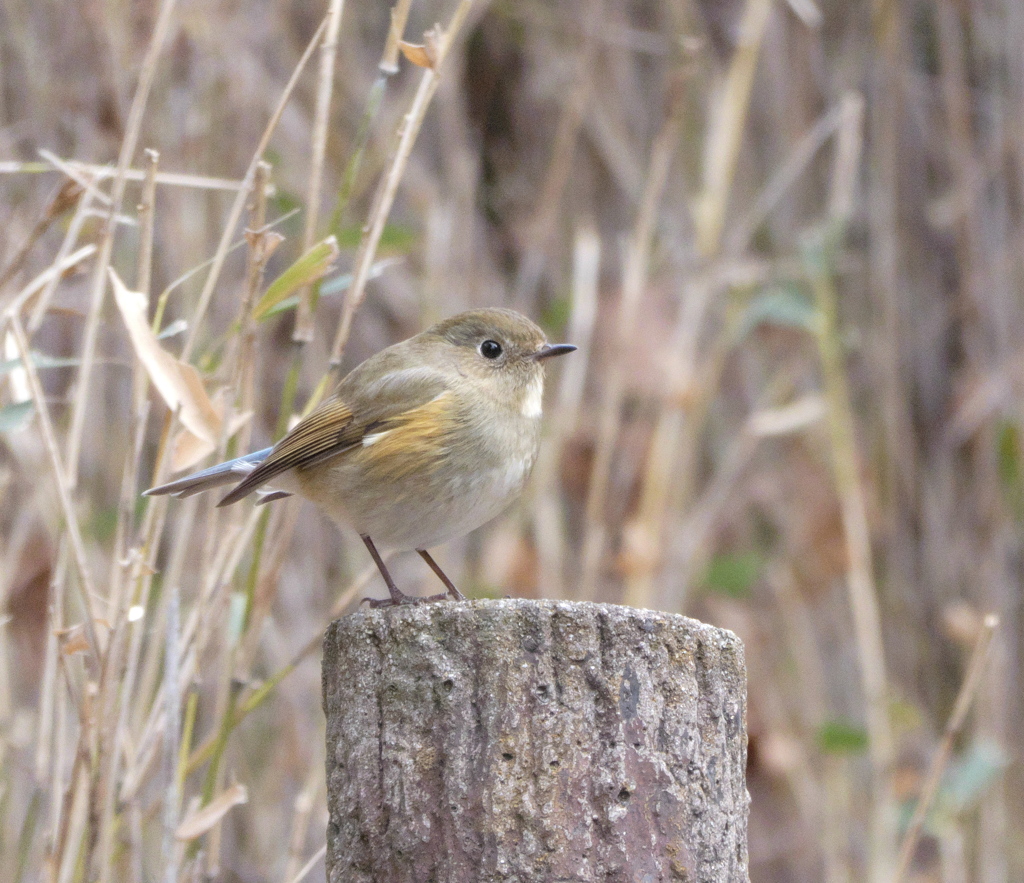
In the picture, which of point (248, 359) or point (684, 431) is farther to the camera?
point (684, 431)

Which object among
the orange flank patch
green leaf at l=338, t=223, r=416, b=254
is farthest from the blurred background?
the orange flank patch

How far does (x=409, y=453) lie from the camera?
2.11 metres

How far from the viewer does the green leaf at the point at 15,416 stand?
1746mm

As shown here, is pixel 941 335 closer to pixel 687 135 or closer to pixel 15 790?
pixel 687 135

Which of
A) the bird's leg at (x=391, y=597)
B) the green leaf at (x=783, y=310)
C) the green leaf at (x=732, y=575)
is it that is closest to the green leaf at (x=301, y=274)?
the bird's leg at (x=391, y=597)

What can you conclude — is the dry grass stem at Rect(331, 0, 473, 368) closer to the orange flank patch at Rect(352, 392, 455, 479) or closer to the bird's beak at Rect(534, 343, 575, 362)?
the orange flank patch at Rect(352, 392, 455, 479)

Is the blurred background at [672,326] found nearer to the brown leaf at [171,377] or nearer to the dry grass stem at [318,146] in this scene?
the dry grass stem at [318,146]

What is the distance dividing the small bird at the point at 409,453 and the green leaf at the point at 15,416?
11.3 inches

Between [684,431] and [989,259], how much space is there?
1.51 metres

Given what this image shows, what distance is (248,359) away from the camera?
1.95 metres

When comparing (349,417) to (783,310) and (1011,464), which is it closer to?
(783,310)

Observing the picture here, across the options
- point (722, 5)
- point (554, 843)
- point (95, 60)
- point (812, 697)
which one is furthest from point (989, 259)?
point (554, 843)

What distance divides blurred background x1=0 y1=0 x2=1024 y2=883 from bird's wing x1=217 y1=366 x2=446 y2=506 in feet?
2.05

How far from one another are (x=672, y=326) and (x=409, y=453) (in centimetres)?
179
